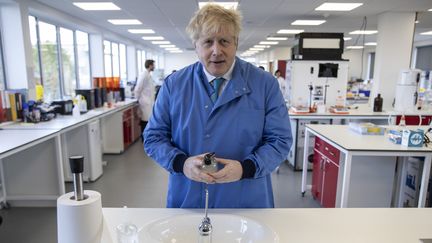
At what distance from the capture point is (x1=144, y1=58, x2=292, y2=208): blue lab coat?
1.19m

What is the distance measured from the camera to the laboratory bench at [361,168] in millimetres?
2305

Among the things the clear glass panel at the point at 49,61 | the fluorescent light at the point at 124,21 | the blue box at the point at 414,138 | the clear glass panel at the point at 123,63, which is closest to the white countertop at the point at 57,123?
the clear glass panel at the point at 49,61

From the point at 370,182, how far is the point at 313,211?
71.3 inches

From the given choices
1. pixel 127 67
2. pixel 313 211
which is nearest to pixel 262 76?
pixel 313 211

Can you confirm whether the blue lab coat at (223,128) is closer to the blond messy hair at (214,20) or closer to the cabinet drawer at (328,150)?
the blond messy hair at (214,20)

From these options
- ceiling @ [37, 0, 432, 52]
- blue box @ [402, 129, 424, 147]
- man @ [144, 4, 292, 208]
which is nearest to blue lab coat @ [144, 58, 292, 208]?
man @ [144, 4, 292, 208]

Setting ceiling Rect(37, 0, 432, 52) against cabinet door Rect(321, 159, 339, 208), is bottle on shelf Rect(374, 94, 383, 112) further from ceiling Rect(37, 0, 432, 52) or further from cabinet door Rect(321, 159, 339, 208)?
cabinet door Rect(321, 159, 339, 208)

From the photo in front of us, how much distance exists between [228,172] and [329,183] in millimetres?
2221

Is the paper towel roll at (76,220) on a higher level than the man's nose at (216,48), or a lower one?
lower

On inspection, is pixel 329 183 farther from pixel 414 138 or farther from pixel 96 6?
pixel 96 6

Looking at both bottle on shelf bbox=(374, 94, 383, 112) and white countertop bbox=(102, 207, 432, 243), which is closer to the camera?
white countertop bbox=(102, 207, 432, 243)

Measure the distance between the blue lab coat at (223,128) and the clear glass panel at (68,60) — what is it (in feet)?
17.5

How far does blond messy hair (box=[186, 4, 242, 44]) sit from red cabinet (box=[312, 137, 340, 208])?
2017 mm

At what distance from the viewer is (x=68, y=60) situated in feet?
20.5
